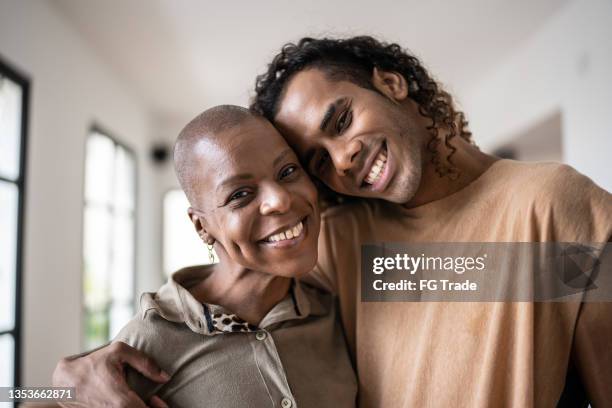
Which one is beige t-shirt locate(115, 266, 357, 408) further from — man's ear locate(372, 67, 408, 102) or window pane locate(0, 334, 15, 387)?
window pane locate(0, 334, 15, 387)

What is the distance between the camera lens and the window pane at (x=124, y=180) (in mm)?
5297

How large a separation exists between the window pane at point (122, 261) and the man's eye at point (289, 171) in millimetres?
4480

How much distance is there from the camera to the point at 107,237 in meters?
4.89

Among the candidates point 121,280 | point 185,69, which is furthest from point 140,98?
point 121,280

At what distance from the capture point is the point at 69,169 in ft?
12.3

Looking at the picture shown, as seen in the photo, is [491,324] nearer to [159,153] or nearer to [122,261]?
[122,261]

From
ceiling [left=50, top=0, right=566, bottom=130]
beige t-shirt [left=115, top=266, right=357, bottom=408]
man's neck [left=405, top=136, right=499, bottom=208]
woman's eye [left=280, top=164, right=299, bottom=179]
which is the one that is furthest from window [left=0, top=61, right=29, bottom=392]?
man's neck [left=405, top=136, right=499, bottom=208]

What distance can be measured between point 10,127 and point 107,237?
209cm

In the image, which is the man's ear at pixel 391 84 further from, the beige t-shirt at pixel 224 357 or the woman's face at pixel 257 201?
the beige t-shirt at pixel 224 357

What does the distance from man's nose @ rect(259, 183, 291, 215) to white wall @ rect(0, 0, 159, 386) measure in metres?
2.55

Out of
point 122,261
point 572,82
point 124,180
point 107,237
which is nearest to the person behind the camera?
point 572,82

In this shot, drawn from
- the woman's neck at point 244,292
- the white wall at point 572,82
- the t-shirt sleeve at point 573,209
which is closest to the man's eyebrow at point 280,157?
the woman's neck at point 244,292

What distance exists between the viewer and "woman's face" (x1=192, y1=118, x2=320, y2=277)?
96 cm

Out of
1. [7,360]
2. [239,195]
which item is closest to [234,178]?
[239,195]
